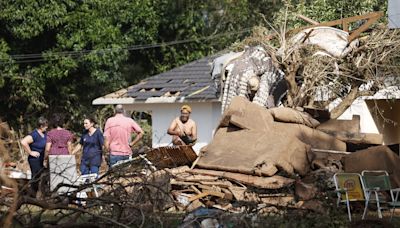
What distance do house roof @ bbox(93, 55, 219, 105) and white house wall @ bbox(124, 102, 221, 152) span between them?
343mm

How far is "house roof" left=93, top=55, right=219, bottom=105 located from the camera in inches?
956

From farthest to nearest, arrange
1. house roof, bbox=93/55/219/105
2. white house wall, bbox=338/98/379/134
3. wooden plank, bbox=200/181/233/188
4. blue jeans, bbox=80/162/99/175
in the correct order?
house roof, bbox=93/55/219/105, white house wall, bbox=338/98/379/134, blue jeans, bbox=80/162/99/175, wooden plank, bbox=200/181/233/188

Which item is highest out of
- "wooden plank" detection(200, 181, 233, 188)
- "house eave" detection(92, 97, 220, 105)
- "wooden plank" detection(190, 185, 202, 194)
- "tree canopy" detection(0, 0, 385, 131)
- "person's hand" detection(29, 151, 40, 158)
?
"tree canopy" detection(0, 0, 385, 131)

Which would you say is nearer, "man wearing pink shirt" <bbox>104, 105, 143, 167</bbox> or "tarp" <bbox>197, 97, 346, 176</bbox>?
"tarp" <bbox>197, 97, 346, 176</bbox>

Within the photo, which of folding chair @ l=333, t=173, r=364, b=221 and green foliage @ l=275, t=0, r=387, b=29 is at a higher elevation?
green foliage @ l=275, t=0, r=387, b=29

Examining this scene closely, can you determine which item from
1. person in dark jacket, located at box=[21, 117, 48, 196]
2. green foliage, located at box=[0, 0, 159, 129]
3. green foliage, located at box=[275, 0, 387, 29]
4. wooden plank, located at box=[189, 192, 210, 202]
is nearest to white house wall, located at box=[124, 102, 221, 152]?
green foliage, located at box=[275, 0, 387, 29]

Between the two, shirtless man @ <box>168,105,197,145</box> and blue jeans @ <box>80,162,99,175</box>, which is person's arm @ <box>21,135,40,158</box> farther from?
shirtless man @ <box>168,105,197,145</box>

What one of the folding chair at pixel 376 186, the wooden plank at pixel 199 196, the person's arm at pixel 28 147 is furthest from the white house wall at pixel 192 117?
the folding chair at pixel 376 186

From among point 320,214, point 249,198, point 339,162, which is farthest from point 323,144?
point 320,214

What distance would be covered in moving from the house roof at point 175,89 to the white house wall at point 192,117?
0.34 m

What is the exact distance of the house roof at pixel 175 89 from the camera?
24281 millimetres

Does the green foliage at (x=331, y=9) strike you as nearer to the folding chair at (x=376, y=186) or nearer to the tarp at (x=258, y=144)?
the tarp at (x=258, y=144)

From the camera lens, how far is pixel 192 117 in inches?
977

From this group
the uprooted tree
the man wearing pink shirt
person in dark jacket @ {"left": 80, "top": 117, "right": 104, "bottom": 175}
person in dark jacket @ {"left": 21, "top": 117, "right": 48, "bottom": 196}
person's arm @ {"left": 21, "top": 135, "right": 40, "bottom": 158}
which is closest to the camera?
person in dark jacket @ {"left": 80, "top": 117, "right": 104, "bottom": 175}
